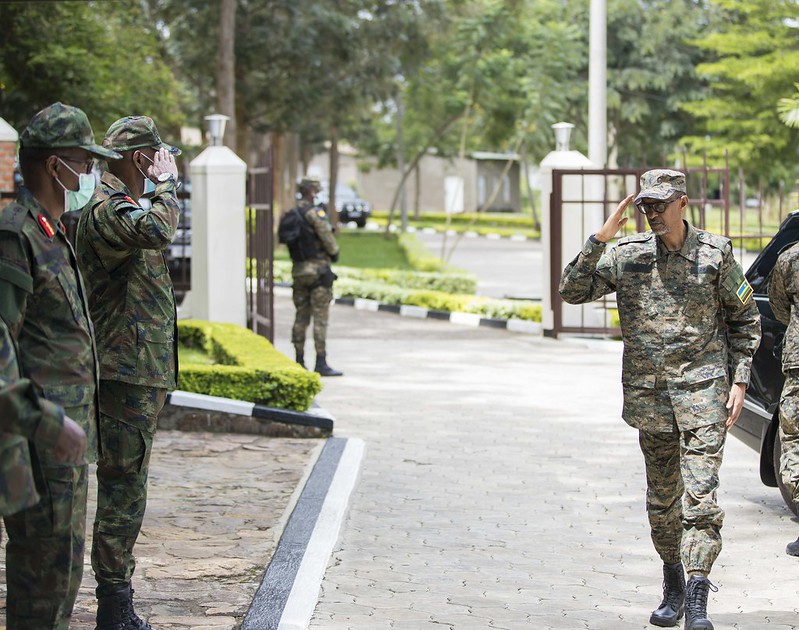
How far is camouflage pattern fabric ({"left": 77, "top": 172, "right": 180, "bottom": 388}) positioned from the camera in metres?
5.08

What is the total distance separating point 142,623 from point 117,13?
2080 centimetres

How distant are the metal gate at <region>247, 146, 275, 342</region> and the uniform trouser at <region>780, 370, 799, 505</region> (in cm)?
776

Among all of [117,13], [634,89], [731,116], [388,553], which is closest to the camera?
[388,553]

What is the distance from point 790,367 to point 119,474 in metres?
3.19

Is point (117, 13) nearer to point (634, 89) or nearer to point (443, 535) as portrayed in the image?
point (443, 535)

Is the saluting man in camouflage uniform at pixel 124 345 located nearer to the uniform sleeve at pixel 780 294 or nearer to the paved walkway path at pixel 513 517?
the paved walkway path at pixel 513 517

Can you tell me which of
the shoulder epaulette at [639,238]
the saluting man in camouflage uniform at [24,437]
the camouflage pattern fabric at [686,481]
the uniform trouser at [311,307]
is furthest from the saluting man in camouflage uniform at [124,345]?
the uniform trouser at [311,307]

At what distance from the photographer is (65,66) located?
2075 cm

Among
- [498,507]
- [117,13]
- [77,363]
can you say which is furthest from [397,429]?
[117,13]

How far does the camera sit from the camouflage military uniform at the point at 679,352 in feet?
17.8

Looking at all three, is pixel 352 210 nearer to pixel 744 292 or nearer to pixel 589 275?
pixel 589 275

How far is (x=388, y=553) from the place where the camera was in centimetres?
685

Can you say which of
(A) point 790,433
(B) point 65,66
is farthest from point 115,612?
(B) point 65,66

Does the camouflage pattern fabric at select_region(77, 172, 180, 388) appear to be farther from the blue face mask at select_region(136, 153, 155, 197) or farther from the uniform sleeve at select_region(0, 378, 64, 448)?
the uniform sleeve at select_region(0, 378, 64, 448)
